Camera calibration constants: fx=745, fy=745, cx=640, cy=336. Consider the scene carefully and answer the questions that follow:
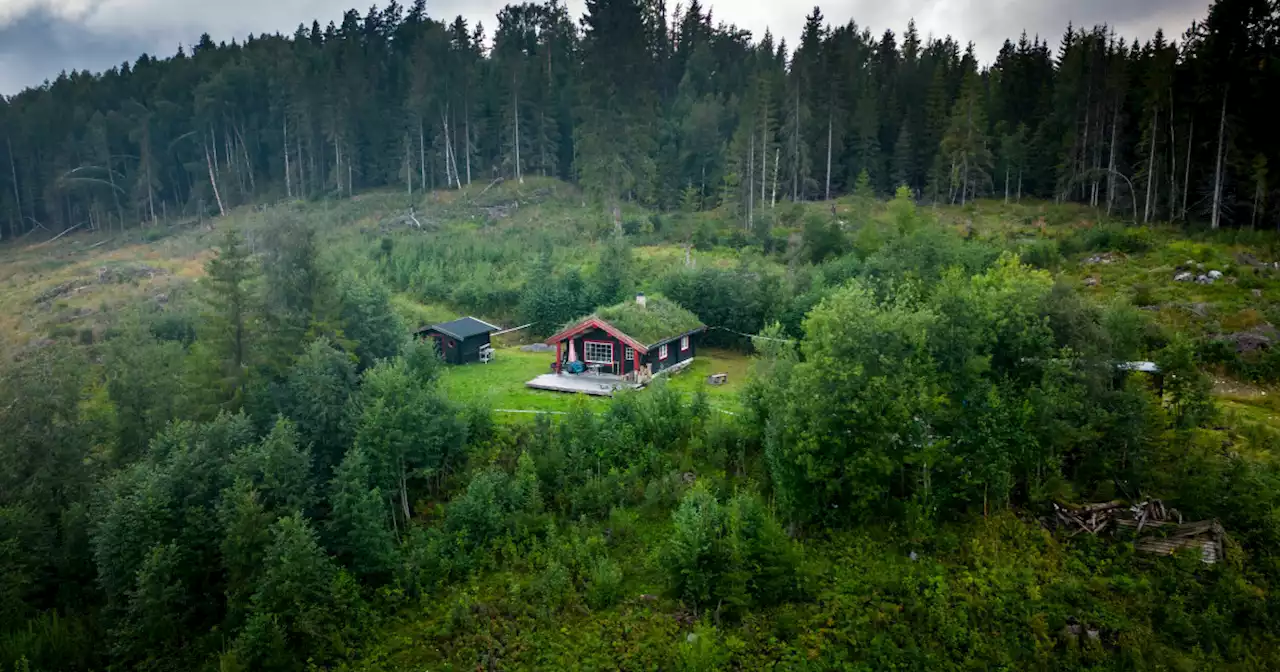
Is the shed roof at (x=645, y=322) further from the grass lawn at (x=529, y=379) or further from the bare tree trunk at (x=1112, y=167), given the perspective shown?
the bare tree trunk at (x=1112, y=167)

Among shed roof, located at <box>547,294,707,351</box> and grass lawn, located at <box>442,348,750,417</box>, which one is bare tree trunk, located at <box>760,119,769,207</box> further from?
shed roof, located at <box>547,294,707,351</box>

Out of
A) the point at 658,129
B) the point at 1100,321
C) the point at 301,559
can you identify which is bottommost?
the point at 301,559

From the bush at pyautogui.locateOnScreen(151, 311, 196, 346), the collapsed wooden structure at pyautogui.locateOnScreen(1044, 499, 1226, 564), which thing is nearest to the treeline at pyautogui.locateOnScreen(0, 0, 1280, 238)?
the bush at pyautogui.locateOnScreen(151, 311, 196, 346)

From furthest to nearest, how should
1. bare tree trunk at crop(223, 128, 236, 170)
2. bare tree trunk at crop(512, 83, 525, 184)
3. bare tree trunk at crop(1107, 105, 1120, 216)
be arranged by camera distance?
1. bare tree trunk at crop(223, 128, 236, 170)
2. bare tree trunk at crop(512, 83, 525, 184)
3. bare tree trunk at crop(1107, 105, 1120, 216)

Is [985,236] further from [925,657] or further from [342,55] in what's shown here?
[342,55]

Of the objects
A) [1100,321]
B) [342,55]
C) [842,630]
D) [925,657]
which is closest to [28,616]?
[842,630]

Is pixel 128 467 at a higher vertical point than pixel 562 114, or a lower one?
lower
